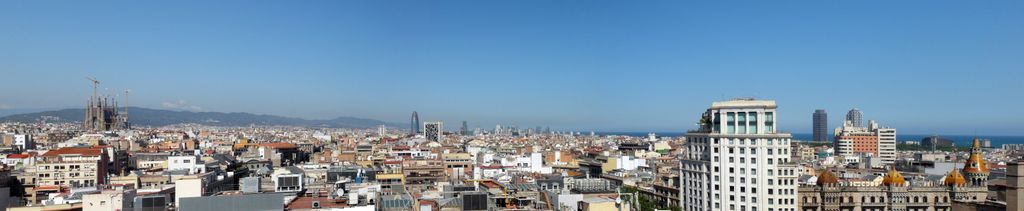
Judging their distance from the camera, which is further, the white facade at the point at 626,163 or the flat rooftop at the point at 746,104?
the white facade at the point at 626,163

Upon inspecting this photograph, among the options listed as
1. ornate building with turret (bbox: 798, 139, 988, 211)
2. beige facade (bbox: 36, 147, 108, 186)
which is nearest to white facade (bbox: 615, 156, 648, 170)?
ornate building with turret (bbox: 798, 139, 988, 211)

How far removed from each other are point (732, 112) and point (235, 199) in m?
46.2

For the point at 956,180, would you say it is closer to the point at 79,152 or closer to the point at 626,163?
the point at 626,163

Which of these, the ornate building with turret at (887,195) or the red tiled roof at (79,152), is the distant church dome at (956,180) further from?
the red tiled roof at (79,152)

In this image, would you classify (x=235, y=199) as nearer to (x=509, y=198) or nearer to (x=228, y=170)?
(x=509, y=198)

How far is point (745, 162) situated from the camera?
70500 mm

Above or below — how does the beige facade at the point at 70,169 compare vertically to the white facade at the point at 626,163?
above

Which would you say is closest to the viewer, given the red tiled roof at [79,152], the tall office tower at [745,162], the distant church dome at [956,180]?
the tall office tower at [745,162]

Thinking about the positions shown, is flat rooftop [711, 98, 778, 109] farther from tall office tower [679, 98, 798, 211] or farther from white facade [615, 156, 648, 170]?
white facade [615, 156, 648, 170]

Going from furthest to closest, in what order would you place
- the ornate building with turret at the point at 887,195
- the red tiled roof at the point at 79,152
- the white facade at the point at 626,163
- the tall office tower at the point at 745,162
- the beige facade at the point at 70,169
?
the white facade at the point at 626,163, the red tiled roof at the point at 79,152, the beige facade at the point at 70,169, the ornate building with turret at the point at 887,195, the tall office tower at the point at 745,162

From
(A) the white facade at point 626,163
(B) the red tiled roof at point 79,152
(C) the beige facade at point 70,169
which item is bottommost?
(A) the white facade at point 626,163

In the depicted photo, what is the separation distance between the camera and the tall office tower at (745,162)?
69500mm

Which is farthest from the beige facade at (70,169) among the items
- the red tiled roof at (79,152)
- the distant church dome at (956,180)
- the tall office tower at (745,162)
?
the distant church dome at (956,180)

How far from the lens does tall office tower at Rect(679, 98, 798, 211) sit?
6950 cm
